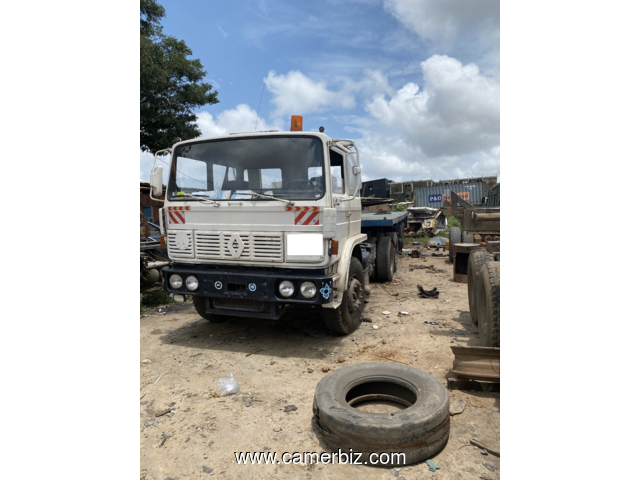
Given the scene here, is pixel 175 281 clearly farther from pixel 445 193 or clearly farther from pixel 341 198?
pixel 445 193

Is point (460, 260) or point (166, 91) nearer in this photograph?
point (460, 260)

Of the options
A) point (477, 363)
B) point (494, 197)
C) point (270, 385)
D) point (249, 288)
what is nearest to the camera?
point (477, 363)

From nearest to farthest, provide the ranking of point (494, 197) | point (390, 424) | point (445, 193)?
point (390, 424) → point (494, 197) → point (445, 193)

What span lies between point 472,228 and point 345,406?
374cm

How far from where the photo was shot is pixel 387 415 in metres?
2.37

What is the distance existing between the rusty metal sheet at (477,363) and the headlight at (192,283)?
2.82 m

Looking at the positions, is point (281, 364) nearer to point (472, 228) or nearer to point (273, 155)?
point (273, 155)

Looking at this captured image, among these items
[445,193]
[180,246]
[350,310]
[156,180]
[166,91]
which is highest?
[166,91]

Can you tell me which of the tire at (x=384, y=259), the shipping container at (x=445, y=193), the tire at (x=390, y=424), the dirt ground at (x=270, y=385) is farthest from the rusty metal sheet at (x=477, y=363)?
the shipping container at (x=445, y=193)

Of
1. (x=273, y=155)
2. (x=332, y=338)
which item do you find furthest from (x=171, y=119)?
(x=332, y=338)

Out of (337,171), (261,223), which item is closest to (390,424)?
(261,223)

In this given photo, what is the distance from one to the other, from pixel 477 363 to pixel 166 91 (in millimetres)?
12301

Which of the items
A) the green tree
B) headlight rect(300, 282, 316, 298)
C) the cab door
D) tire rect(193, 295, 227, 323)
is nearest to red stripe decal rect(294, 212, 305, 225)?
the cab door

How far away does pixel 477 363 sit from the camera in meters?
3.08
